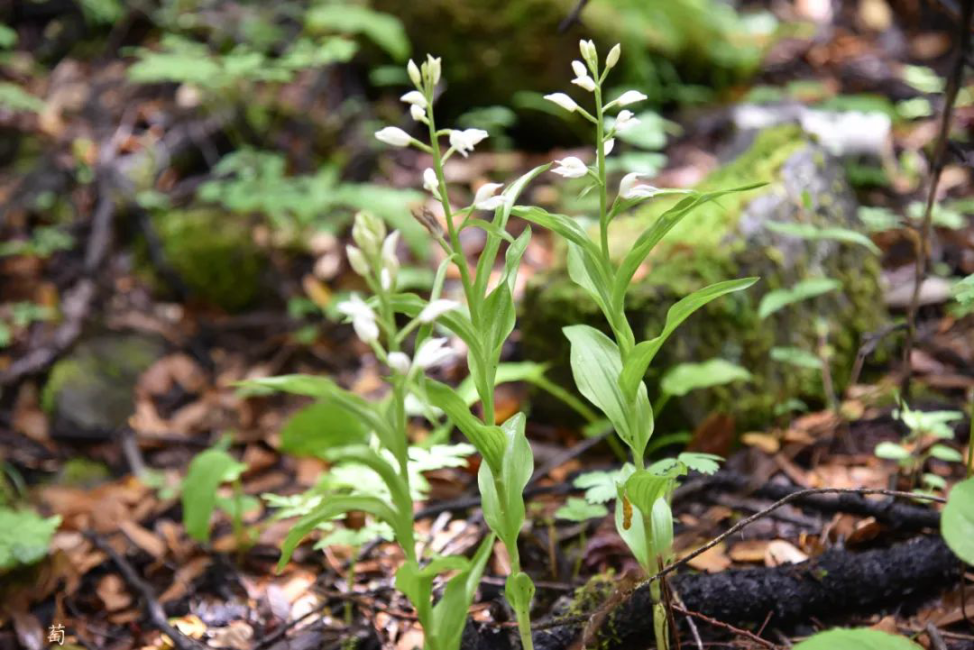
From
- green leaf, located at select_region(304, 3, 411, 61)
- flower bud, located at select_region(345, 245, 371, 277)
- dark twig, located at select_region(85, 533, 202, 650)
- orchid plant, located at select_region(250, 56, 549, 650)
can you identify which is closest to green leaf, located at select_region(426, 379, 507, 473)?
orchid plant, located at select_region(250, 56, 549, 650)

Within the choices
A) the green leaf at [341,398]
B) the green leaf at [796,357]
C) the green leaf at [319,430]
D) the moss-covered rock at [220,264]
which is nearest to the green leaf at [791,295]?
the green leaf at [796,357]

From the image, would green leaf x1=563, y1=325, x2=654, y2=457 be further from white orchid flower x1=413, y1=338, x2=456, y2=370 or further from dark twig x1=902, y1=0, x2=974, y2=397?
dark twig x1=902, y1=0, x2=974, y2=397

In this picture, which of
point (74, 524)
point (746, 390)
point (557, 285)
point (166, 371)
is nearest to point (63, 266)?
point (166, 371)

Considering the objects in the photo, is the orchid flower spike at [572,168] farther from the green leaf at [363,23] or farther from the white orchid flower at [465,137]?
the green leaf at [363,23]

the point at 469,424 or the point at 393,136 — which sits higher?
the point at 393,136

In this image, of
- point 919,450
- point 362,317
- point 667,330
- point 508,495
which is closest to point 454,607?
point 508,495

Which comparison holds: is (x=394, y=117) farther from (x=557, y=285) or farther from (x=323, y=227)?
(x=557, y=285)

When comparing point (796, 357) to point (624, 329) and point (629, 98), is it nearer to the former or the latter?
point (624, 329)
